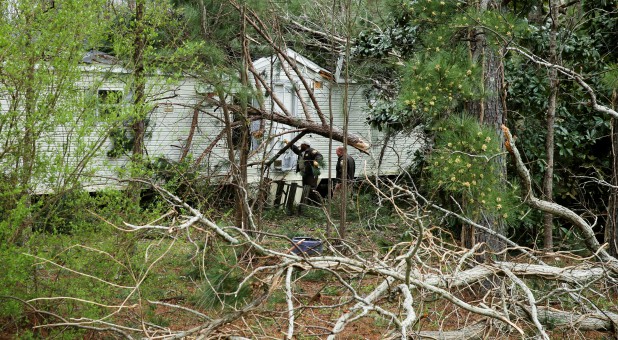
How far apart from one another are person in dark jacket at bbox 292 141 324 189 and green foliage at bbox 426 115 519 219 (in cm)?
910

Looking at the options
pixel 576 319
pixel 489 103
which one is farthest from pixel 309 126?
pixel 576 319

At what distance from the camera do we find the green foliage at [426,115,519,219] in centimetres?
862

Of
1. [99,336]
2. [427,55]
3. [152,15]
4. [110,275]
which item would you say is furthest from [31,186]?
[427,55]

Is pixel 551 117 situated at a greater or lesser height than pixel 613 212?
greater

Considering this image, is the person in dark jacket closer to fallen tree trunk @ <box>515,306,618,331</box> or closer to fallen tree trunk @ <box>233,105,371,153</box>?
fallen tree trunk @ <box>233,105,371,153</box>

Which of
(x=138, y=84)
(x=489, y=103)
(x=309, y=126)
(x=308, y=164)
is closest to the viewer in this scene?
(x=138, y=84)

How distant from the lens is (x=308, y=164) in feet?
60.6

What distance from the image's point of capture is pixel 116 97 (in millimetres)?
8391

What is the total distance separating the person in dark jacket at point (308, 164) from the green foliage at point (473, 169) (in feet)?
29.9

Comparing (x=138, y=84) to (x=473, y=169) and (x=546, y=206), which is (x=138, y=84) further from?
(x=546, y=206)

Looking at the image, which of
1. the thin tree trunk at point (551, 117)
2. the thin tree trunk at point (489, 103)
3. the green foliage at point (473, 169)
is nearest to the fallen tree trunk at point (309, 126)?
the thin tree trunk at point (551, 117)

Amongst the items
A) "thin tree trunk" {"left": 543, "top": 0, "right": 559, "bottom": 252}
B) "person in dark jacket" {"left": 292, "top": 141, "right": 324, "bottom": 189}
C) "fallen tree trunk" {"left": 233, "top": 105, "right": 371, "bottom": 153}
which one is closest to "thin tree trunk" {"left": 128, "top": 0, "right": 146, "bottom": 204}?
"fallen tree trunk" {"left": 233, "top": 105, "right": 371, "bottom": 153}

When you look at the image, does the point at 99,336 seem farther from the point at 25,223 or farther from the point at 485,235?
the point at 485,235

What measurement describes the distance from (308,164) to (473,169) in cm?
995
